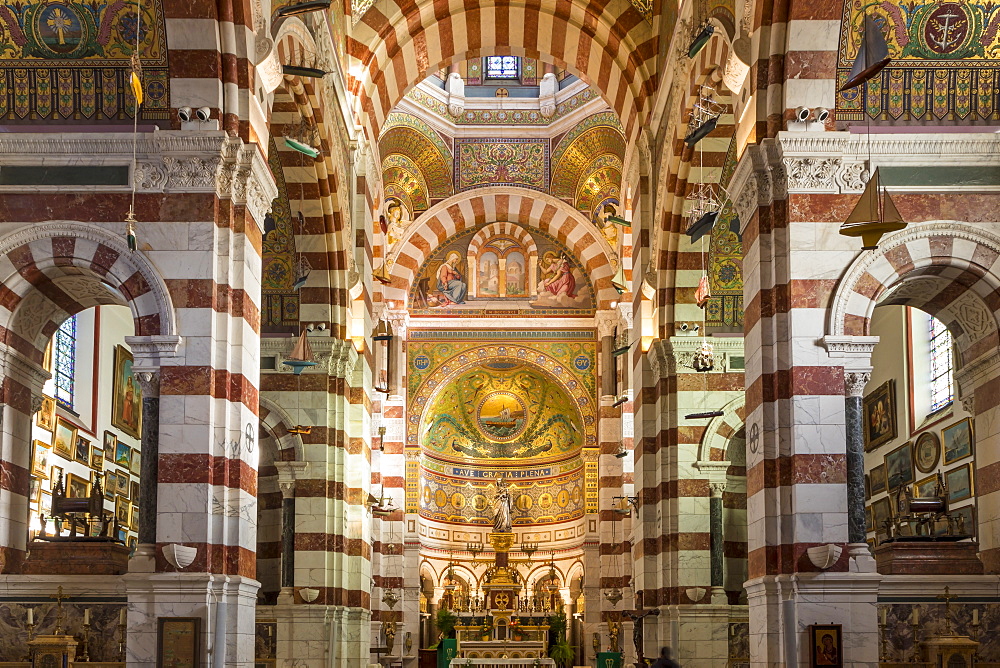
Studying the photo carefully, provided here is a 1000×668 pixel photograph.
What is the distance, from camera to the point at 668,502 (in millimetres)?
18484

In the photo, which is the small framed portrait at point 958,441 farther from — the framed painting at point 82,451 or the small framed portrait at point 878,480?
the framed painting at point 82,451

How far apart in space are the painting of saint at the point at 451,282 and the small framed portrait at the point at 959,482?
55.3 feet

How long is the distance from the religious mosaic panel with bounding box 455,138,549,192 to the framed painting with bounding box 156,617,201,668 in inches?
793

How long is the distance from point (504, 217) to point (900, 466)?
1371cm

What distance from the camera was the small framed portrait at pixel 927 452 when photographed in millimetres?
17781

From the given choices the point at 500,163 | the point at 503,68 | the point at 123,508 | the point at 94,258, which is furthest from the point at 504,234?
the point at 94,258

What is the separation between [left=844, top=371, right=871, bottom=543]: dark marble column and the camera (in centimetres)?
1166

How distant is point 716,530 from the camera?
59.5 feet

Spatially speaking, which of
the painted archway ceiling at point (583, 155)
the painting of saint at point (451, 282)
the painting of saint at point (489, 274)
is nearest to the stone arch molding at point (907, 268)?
the painted archway ceiling at point (583, 155)

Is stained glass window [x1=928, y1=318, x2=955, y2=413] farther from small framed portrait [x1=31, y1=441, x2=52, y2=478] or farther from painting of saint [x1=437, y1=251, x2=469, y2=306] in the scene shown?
painting of saint [x1=437, y1=251, x2=469, y2=306]

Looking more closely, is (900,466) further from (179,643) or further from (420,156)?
(420,156)

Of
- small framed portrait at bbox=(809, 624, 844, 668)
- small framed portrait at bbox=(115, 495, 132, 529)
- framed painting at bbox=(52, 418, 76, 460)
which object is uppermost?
framed painting at bbox=(52, 418, 76, 460)

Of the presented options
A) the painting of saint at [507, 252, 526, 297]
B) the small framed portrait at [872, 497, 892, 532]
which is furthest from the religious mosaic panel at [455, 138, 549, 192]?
the small framed portrait at [872, 497, 892, 532]

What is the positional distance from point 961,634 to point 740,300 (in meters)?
7.72
